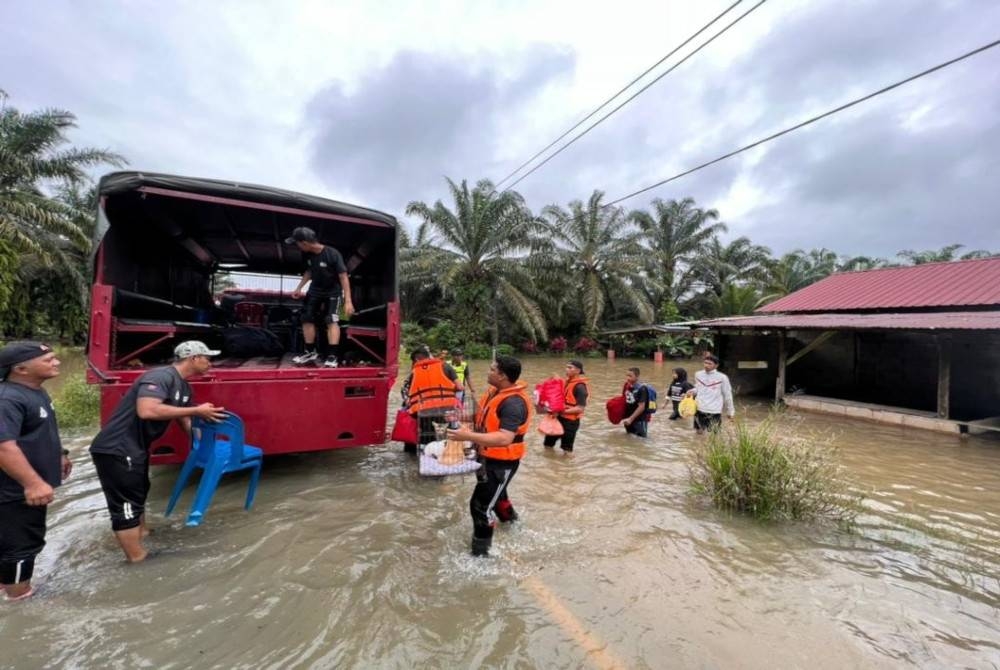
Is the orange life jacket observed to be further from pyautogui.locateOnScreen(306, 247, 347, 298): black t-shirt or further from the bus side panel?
pyautogui.locateOnScreen(306, 247, 347, 298): black t-shirt

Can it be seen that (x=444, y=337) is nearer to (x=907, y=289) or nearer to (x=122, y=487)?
(x=907, y=289)

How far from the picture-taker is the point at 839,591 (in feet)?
10.8

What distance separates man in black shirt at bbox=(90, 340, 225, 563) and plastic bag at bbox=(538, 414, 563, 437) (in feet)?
14.0

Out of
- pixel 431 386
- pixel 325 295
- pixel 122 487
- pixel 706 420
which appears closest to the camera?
pixel 122 487

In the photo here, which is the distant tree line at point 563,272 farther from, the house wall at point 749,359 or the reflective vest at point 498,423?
the reflective vest at point 498,423

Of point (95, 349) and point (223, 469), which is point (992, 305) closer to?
point (223, 469)

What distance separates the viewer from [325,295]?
5.30 m

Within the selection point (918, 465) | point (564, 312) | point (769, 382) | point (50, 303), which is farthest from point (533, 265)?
point (50, 303)

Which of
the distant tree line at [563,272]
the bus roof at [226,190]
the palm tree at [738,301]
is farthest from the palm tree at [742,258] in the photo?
the bus roof at [226,190]

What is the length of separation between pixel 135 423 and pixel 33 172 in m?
17.2

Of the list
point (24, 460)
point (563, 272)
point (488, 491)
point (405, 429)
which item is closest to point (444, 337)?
point (563, 272)

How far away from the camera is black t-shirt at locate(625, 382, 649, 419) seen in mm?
7770

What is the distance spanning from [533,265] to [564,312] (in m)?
5.21

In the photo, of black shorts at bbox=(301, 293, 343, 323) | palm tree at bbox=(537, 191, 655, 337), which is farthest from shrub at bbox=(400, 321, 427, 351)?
black shorts at bbox=(301, 293, 343, 323)
